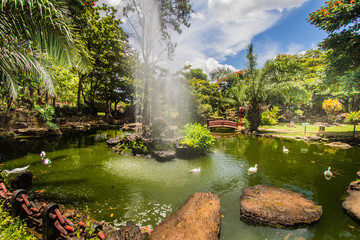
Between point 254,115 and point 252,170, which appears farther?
point 254,115

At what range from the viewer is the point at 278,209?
384cm

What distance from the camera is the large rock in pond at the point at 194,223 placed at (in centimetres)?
286

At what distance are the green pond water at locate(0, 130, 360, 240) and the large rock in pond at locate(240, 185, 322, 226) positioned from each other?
0.17 metres

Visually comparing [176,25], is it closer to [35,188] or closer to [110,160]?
[110,160]

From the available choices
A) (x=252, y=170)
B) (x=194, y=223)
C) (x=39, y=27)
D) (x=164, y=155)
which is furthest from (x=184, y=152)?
(x=39, y=27)

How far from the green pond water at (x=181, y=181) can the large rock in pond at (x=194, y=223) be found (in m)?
0.45

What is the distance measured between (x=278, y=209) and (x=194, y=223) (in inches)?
86.8

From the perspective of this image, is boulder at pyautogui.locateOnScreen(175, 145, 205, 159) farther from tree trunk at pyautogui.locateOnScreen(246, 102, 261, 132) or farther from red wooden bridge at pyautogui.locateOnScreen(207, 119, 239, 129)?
tree trunk at pyautogui.locateOnScreen(246, 102, 261, 132)

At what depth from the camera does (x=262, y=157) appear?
8.67 meters

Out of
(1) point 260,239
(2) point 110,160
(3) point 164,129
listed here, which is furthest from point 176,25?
(1) point 260,239

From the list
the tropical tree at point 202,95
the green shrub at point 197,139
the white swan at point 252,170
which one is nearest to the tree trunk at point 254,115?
the tropical tree at point 202,95

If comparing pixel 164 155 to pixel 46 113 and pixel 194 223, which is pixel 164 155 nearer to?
pixel 194 223

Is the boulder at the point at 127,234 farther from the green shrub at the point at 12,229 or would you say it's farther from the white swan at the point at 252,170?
the white swan at the point at 252,170

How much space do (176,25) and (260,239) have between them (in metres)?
13.2
